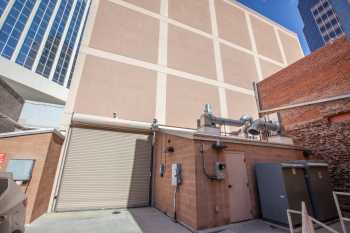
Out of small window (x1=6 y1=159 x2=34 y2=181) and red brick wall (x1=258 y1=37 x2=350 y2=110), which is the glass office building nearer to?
small window (x1=6 y1=159 x2=34 y2=181)

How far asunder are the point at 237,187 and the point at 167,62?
746cm

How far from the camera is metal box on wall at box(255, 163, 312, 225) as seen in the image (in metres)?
4.42

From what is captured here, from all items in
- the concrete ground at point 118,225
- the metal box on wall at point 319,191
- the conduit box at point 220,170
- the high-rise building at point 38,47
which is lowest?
the concrete ground at point 118,225

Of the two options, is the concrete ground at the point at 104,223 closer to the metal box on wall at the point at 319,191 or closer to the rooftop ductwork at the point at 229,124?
the rooftop ductwork at the point at 229,124

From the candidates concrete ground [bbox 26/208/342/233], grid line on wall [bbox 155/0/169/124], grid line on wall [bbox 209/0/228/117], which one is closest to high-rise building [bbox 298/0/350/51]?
grid line on wall [bbox 209/0/228/117]

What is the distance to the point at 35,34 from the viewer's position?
21109 mm

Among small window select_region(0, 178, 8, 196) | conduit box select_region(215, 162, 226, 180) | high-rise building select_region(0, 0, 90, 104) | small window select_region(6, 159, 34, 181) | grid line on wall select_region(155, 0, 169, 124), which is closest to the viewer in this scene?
small window select_region(0, 178, 8, 196)

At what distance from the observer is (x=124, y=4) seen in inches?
386

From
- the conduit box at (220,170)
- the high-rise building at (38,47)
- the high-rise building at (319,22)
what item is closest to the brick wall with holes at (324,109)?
the conduit box at (220,170)

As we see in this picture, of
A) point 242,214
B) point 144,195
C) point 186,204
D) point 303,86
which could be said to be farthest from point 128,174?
point 303,86

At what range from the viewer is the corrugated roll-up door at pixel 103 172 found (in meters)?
5.98

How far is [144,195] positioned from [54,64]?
24182 millimetres

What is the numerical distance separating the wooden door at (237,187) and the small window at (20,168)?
5700 mm

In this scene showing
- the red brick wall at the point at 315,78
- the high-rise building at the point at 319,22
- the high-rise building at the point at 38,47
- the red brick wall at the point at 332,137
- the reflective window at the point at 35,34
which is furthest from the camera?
the high-rise building at the point at 319,22
